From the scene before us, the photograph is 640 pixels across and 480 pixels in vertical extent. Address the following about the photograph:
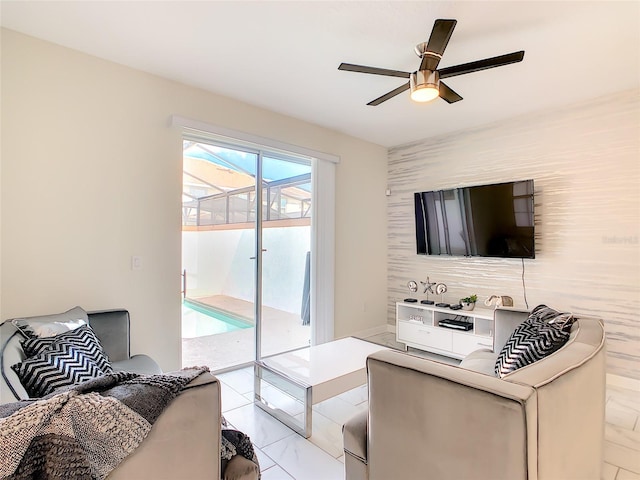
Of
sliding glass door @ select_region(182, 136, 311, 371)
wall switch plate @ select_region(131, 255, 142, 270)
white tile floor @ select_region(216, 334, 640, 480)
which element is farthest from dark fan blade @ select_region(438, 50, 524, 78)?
wall switch plate @ select_region(131, 255, 142, 270)

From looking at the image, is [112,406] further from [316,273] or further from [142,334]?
[316,273]

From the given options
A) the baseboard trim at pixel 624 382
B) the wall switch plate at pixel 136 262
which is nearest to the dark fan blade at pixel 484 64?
the wall switch plate at pixel 136 262

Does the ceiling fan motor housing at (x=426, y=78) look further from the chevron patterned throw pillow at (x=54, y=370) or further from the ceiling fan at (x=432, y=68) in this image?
the chevron patterned throw pillow at (x=54, y=370)

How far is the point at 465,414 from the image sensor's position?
1.06m

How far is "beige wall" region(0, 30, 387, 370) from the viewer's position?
212 cm

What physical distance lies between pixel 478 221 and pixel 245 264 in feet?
8.09

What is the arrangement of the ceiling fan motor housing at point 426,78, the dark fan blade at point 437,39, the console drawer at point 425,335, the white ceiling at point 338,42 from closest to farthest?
the dark fan blade at point 437,39 → the white ceiling at point 338,42 → the ceiling fan motor housing at point 426,78 → the console drawer at point 425,335

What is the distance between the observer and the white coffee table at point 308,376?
209 centimetres

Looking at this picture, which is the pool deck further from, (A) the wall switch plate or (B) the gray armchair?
(B) the gray armchair

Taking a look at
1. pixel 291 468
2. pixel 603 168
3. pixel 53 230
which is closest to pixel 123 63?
pixel 53 230

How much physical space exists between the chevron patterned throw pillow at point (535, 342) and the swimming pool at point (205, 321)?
2.41 meters

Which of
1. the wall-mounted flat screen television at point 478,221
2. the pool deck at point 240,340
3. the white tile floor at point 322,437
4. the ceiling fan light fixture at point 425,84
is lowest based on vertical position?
the white tile floor at point 322,437

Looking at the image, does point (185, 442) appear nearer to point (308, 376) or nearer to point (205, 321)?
point (308, 376)

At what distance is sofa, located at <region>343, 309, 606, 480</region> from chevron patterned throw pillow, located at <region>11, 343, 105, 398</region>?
115 centimetres
